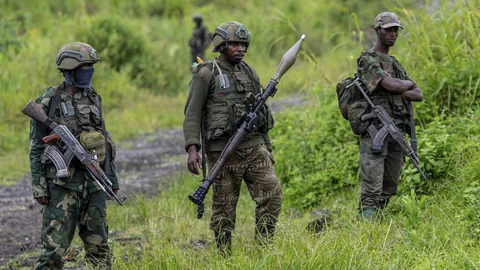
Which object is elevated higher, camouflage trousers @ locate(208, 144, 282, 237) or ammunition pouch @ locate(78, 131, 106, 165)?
ammunition pouch @ locate(78, 131, 106, 165)

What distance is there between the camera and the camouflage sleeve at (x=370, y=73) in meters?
5.54

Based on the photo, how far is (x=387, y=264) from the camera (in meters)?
4.26

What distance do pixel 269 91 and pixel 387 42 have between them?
44.1 inches

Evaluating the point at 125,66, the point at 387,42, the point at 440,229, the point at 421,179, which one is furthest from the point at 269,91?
the point at 125,66

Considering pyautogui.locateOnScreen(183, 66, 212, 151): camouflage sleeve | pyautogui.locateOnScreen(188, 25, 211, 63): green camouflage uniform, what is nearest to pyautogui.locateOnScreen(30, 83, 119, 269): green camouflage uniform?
pyautogui.locateOnScreen(183, 66, 212, 151): camouflage sleeve

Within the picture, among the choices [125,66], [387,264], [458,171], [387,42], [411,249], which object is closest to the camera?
[387,264]

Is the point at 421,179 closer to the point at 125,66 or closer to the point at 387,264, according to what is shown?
the point at 387,264

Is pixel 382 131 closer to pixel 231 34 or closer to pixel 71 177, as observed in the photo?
pixel 231 34

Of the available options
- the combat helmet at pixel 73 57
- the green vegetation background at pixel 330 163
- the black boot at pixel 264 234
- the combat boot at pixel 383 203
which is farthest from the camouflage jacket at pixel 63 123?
the combat boot at pixel 383 203

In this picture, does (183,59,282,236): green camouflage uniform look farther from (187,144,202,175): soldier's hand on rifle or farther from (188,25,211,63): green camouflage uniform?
(188,25,211,63): green camouflage uniform

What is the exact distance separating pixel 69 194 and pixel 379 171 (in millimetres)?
2257

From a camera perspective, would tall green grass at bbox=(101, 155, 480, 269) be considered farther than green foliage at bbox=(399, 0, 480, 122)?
No

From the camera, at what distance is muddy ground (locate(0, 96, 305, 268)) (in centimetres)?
662

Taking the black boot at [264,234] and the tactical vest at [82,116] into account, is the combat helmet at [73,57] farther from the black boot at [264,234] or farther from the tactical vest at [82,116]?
the black boot at [264,234]
